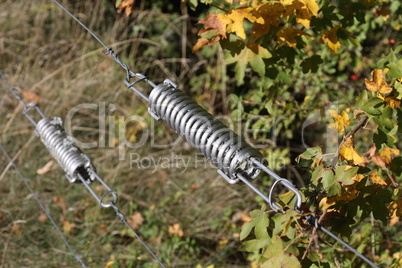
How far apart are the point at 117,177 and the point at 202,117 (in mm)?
2215

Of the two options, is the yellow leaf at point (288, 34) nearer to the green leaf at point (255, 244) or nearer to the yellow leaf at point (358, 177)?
the yellow leaf at point (358, 177)

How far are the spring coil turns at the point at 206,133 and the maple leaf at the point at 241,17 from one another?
35 centimetres

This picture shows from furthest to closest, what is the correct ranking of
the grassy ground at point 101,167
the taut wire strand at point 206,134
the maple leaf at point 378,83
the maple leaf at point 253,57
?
the grassy ground at point 101,167, the maple leaf at point 253,57, the maple leaf at point 378,83, the taut wire strand at point 206,134

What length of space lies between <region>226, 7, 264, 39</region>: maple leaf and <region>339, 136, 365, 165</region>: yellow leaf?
20.7 inches

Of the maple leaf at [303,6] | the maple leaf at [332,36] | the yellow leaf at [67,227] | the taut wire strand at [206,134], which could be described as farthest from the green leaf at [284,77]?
the yellow leaf at [67,227]

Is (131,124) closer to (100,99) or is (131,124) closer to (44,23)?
(100,99)

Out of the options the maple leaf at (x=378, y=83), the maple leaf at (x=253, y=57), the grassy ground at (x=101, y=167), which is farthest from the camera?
the grassy ground at (x=101, y=167)

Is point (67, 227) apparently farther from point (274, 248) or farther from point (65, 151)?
point (274, 248)

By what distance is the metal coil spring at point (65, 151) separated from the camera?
6.91ft

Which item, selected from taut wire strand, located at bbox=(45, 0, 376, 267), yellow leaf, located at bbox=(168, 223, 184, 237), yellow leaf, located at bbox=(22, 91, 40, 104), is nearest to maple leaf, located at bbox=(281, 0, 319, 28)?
taut wire strand, located at bbox=(45, 0, 376, 267)

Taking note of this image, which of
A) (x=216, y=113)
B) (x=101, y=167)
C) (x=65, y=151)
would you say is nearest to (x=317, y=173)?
(x=65, y=151)

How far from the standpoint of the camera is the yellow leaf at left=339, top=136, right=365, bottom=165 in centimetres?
157

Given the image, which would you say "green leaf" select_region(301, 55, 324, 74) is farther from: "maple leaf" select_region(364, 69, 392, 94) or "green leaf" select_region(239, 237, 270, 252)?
"green leaf" select_region(239, 237, 270, 252)

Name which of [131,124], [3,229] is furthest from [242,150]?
[131,124]
